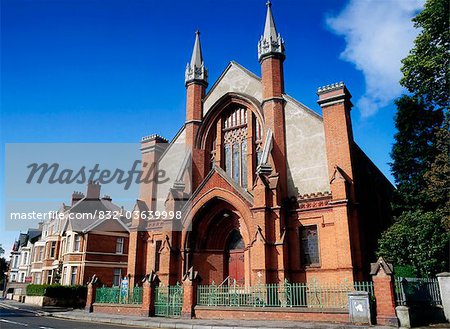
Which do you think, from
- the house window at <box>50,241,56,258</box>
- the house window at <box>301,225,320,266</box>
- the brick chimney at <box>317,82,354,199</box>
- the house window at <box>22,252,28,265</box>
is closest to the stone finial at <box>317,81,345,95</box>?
the brick chimney at <box>317,82,354,199</box>

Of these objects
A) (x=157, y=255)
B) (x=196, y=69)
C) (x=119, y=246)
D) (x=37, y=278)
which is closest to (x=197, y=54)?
(x=196, y=69)

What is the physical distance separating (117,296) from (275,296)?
9794 mm

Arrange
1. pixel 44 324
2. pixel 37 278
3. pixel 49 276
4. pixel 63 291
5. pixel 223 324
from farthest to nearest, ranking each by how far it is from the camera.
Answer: pixel 37 278, pixel 49 276, pixel 63 291, pixel 44 324, pixel 223 324

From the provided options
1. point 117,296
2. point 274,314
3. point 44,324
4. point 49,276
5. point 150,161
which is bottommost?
point 44,324

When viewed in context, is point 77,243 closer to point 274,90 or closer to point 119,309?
point 119,309

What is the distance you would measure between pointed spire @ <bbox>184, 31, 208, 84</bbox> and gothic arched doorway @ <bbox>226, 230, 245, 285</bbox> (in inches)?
496

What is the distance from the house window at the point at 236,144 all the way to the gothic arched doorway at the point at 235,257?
363cm

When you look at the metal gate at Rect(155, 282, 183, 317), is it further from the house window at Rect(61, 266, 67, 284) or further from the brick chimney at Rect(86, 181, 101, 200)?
the brick chimney at Rect(86, 181, 101, 200)

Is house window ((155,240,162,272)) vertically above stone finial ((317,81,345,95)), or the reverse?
stone finial ((317,81,345,95))

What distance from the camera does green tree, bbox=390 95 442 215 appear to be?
21.6m

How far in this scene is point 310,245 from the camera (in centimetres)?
1986

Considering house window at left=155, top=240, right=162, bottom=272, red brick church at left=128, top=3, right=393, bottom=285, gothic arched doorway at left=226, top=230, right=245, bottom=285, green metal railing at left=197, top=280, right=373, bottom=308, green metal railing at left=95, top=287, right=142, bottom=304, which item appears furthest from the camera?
house window at left=155, top=240, right=162, bottom=272

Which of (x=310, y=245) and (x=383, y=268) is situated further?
(x=310, y=245)

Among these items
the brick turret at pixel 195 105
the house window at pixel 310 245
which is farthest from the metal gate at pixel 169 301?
the brick turret at pixel 195 105
